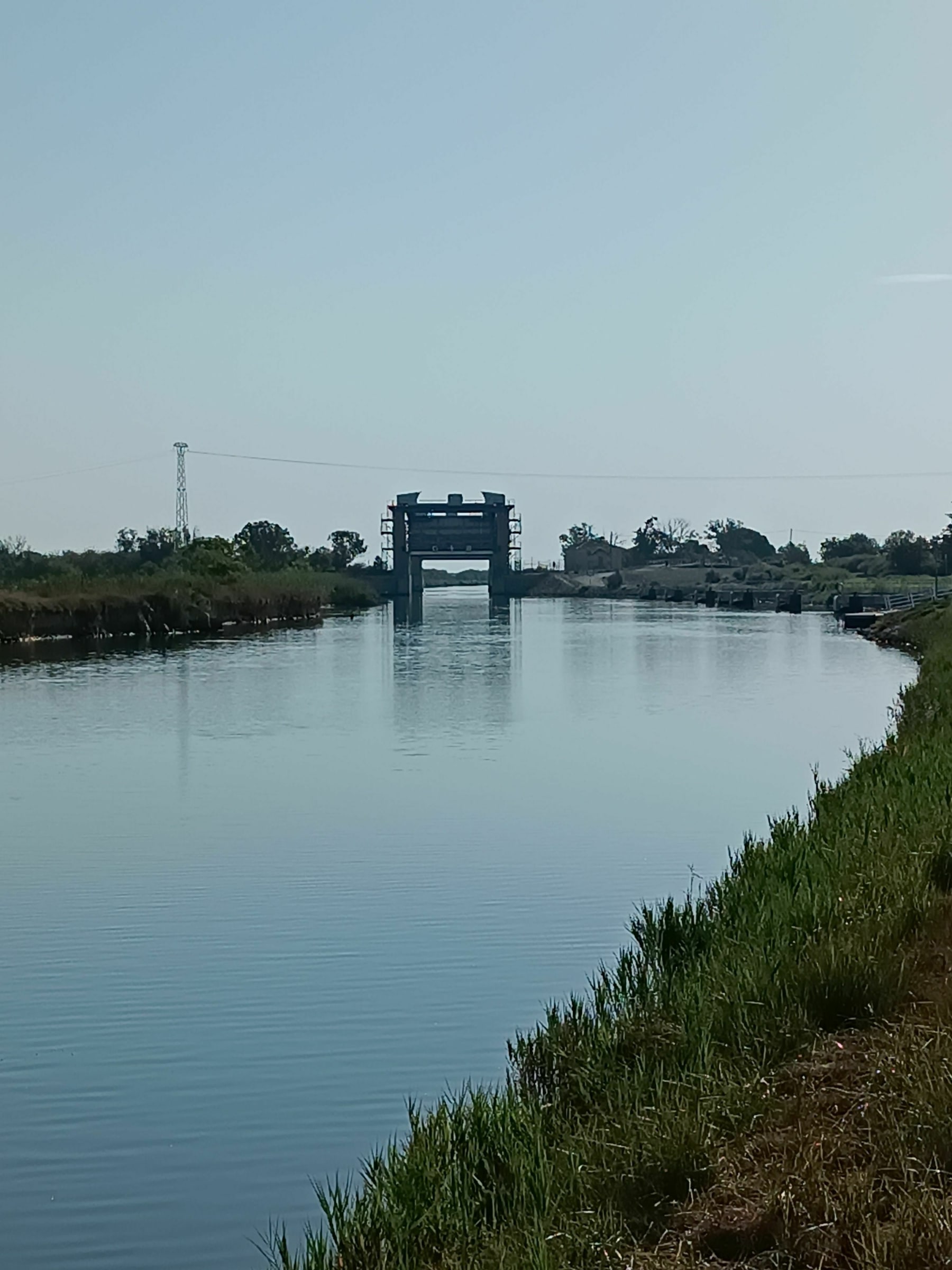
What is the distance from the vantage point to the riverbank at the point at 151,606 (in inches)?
1997

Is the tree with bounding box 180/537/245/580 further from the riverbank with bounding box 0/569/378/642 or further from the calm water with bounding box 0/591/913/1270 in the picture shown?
the calm water with bounding box 0/591/913/1270

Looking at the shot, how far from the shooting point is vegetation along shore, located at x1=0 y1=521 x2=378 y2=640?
5188 cm

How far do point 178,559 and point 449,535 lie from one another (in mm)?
48946

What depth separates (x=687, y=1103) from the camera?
18.2 feet

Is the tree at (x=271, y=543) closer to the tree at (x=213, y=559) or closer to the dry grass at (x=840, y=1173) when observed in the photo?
the tree at (x=213, y=559)

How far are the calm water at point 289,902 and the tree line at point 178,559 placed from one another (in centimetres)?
3567

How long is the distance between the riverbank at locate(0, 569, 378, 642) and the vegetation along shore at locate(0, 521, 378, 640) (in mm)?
38

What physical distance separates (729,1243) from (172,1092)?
409 cm

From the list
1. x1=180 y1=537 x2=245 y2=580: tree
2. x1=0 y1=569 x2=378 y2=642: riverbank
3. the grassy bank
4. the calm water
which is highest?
x1=180 y1=537 x2=245 y2=580: tree

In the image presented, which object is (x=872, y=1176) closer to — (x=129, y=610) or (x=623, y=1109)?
(x=623, y=1109)

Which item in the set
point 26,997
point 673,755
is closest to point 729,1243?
point 26,997

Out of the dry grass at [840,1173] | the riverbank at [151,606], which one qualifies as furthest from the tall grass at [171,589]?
the dry grass at [840,1173]

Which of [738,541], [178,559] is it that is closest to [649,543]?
[738,541]

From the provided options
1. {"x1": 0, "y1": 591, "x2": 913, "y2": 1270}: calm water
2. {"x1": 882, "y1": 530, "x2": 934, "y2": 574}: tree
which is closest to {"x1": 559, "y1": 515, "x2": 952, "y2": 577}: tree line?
{"x1": 882, "y1": 530, "x2": 934, "y2": 574}: tree
